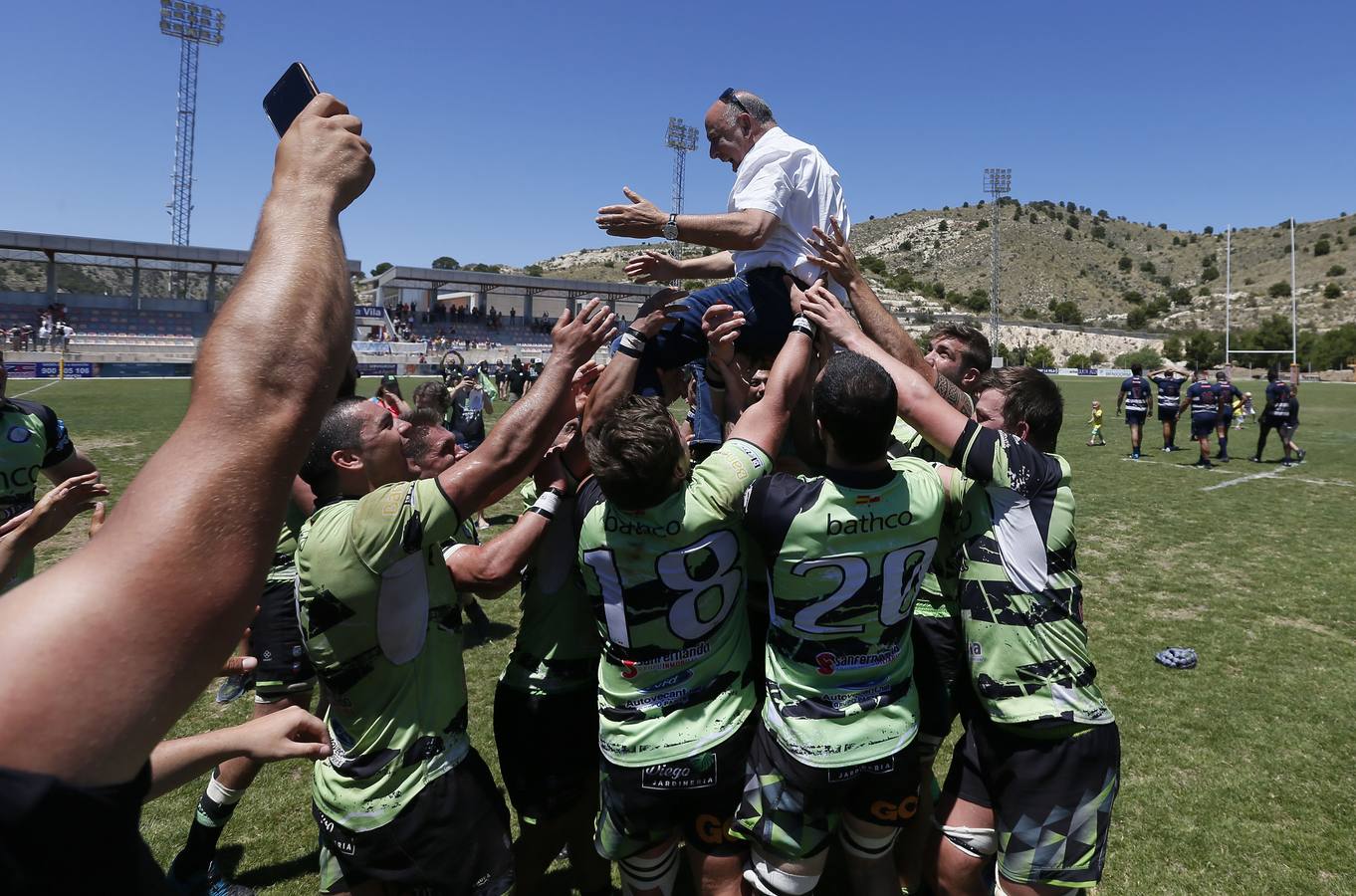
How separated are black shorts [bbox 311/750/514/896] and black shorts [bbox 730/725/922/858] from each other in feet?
2.97

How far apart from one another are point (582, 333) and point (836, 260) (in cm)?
128

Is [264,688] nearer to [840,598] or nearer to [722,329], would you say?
[722,329]

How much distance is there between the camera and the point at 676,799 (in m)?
2.75

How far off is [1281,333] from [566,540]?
272ft

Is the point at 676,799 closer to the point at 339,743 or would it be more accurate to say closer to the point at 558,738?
the point at 558,738

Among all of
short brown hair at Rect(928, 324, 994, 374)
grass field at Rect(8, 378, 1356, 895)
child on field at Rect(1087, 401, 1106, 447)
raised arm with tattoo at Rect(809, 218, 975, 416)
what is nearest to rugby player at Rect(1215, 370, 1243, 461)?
child on field at Rect(1087, 401, 1106, 447)

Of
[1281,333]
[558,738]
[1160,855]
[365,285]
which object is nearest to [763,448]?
[558,738]

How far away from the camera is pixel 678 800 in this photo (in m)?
2.76

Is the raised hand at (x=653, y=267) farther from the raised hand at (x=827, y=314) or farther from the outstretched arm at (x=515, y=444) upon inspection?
the outstretched arm at (x=515, y=444)

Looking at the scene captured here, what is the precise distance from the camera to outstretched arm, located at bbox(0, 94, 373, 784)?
2.59 feet

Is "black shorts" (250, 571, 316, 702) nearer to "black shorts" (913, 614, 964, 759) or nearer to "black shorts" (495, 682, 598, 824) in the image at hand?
"black shorts" (495, 682, 598, 824)

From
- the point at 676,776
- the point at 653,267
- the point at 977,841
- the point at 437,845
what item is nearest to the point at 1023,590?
the point at 977,841

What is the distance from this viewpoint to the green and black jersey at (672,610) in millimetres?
2707

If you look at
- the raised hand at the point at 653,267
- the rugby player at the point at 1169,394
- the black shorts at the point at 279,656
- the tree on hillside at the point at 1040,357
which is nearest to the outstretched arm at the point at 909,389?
the raised hand at the point at 653,267
